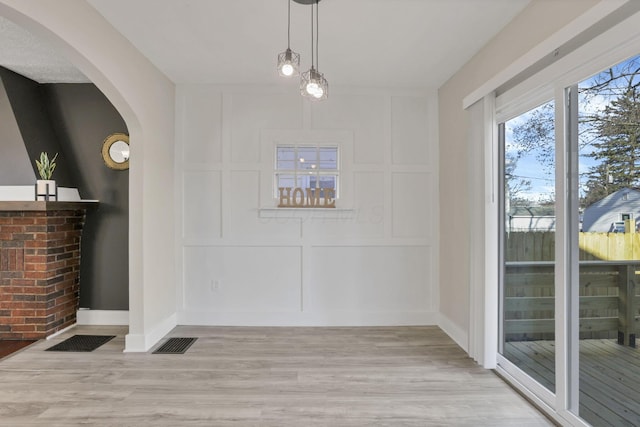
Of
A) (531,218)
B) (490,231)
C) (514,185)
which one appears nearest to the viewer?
(531,218)

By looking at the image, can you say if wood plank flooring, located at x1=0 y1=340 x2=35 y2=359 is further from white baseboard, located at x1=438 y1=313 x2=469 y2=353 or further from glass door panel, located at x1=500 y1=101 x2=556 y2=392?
glass door panel, located at x1=500 y1=101 x2=556 y2=392

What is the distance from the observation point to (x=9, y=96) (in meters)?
3.70

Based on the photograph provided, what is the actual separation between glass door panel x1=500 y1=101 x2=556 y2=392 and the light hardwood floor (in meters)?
0.33

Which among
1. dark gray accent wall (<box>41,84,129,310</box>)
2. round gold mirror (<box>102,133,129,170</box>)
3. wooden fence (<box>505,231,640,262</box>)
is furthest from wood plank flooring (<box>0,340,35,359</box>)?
wooden fence (<box>505,231,640,262</box>)

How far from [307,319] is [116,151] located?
278 cm

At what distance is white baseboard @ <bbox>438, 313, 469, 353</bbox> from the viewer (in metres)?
3.45

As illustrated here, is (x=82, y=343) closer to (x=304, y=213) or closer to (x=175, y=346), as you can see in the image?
(x=175, y=346)

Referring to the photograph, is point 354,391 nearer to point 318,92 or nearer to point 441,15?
point 318,92

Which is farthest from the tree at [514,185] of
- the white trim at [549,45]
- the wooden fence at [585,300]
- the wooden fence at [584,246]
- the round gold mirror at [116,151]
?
the round gold mirror at [116,151]

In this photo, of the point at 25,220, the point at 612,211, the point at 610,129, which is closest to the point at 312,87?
the point at 610,129

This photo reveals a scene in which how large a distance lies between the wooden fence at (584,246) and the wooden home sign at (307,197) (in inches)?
72.6

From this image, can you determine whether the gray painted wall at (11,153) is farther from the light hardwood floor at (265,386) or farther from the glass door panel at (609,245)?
the glass door panel at (609,245)

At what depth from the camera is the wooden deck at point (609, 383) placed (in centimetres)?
190

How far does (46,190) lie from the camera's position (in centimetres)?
368
